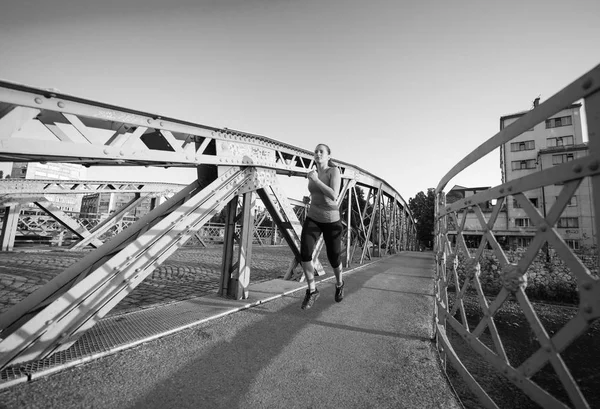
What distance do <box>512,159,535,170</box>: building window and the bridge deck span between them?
34934mm

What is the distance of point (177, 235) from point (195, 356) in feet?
4.97

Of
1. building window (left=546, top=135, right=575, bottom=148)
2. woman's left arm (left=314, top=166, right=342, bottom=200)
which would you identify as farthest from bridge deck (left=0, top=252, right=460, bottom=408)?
building window (left=546, top=135, right=575, bottom=148)

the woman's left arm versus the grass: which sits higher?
the woman's left arm

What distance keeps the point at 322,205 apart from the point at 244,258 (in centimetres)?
156

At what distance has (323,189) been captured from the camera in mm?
3512

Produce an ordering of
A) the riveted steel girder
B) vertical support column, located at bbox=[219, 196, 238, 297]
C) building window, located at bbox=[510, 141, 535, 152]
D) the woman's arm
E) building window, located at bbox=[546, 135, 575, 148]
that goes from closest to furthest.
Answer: the riveted steel girder
the woman's arm
vertical support column, located at bbox=[219, 196, 238, 297]
building window, located at bbox=[546, 135, 575, 148]
building window, located at bbox=[510, 141, 535, 152]

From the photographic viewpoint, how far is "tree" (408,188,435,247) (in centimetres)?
4809

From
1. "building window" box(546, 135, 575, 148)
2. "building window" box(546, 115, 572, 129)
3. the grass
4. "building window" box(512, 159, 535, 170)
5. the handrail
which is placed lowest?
the grass

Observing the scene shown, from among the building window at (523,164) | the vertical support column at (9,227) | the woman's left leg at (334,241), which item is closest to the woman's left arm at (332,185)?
the woman's left leg at (334,241)

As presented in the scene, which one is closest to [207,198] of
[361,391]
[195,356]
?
[195,356]

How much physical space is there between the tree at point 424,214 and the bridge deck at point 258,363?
4760 cm

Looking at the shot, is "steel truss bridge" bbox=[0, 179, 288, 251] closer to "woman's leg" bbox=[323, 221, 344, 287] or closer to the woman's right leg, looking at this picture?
the woman's right leg

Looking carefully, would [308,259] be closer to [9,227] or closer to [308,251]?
[308,251]

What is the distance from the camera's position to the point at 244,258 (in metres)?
4.10
